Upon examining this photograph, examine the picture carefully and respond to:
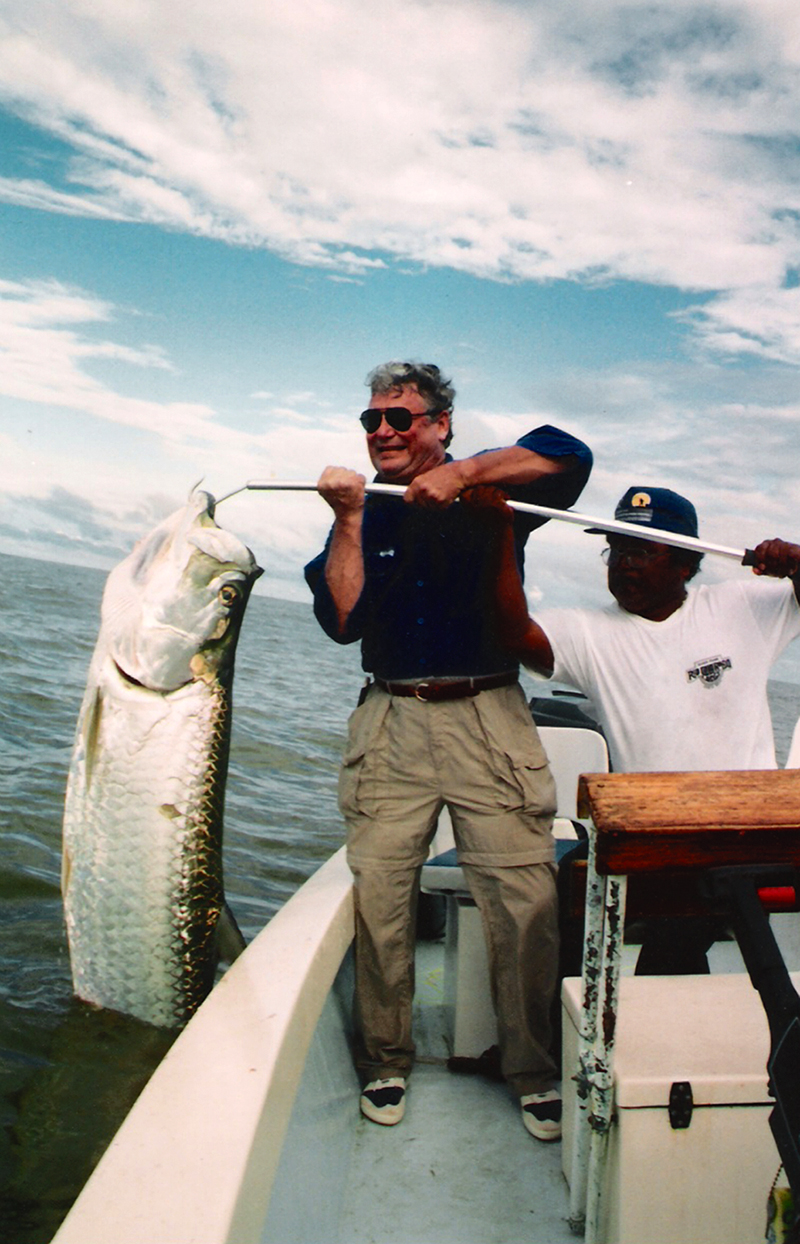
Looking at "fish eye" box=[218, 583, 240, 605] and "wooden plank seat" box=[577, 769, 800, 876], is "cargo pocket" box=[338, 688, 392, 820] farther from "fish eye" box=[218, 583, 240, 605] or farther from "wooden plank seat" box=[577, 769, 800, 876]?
"wooden plank seat" box=[577, 769, 800, 876]

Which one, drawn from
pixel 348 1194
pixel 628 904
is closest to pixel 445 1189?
pixel 348 1194

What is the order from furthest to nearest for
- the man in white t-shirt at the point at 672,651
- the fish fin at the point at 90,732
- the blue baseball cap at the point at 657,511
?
1. the blue baseball cap at the point at 657,511
2. the man in white t-shirt at the point at 672,651
3. the fish fin at the point at 90,732

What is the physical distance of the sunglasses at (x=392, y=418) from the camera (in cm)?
302

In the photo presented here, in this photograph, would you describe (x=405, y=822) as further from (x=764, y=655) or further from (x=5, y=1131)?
(x=5, y=1131)

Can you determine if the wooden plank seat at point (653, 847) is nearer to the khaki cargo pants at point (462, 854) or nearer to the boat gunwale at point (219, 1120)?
the boat gunwale at point (219, 1120)

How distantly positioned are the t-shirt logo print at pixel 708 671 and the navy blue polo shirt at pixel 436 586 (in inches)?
24.1

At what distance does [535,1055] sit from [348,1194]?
652 millimetres

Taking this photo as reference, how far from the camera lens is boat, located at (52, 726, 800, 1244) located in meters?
1.43

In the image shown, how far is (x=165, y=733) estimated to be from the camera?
99.8 inches

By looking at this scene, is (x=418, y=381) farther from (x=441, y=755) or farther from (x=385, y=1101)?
Result: (x=385, y=1101)

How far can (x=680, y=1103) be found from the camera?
5.92 feet

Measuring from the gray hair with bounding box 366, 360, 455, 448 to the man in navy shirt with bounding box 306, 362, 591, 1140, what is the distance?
92 millimetres

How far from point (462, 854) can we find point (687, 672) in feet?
3.18

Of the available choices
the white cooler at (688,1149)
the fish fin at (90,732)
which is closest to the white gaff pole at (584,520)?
the fish fin at (90,732)
